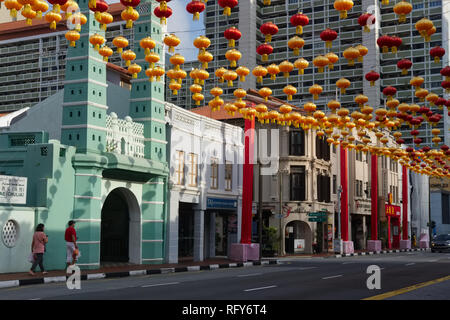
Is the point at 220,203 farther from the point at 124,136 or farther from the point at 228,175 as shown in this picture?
the point at 124,136

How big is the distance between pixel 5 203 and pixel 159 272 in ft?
21.5

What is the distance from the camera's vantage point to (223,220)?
41719mm

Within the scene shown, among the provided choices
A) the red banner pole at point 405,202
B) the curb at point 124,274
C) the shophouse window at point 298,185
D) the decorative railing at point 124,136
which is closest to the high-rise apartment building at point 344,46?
the red banner pole at point 405,202

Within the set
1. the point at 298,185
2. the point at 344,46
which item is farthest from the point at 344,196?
the point at 344,46

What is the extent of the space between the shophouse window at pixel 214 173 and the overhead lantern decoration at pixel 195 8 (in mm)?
22933

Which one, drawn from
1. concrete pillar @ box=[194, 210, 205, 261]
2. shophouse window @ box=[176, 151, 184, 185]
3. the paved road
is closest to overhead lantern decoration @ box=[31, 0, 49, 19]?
the paved road

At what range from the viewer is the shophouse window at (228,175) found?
3653 centimetres

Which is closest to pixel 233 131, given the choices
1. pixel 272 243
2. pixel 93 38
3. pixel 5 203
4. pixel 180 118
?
pixel 180 118

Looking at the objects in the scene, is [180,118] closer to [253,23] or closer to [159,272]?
[159,272]

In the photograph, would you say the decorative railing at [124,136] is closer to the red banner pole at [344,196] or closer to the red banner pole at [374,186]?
the red banner pole at [344,196]

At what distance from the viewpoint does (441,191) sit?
92.7 meters

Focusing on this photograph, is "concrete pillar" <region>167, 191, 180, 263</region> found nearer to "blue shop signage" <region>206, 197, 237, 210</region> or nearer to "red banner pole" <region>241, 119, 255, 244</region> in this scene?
"blue shop signage" <region>206, 197, 237, 210</region>

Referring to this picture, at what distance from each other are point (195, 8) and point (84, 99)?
45.5 feet

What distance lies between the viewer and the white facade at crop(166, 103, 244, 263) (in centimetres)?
3097
